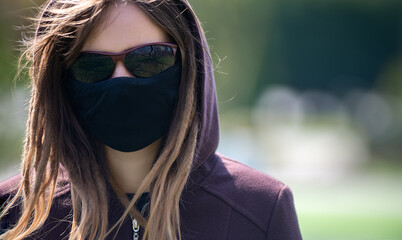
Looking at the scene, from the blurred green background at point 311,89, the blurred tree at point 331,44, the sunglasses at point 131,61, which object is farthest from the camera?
the blurred tree at point 331,44

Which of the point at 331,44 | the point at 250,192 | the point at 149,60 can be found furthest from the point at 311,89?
the point at 149,60

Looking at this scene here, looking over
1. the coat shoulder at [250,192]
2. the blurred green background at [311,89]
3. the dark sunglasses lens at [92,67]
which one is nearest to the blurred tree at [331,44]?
the blurred green background at [311,89]

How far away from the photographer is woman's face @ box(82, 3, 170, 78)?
1919 mm

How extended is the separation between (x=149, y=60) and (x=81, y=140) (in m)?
0.42

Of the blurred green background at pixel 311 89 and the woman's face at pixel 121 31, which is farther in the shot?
the blurred green background at pixel 311 89

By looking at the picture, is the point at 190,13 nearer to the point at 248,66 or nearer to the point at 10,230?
the point at 10,230

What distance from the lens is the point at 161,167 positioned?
6.51ft

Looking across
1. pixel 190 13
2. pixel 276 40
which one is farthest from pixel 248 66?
pixel 190 13

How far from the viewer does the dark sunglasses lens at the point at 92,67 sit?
6.31ft

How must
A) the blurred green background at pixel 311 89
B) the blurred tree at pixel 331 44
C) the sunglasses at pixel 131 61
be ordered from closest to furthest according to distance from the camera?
the sunglasses at pixel 131 61
the blurred green background at pixel 311 89
the blurred tree at pixel 331 44

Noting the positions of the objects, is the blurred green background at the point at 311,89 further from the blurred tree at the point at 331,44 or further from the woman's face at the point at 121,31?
the woman's face at the point at 121,31

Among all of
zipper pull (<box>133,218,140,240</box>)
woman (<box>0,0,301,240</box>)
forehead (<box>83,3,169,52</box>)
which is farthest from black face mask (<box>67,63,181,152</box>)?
zipper pull (<box>133,218,140,240</box>)

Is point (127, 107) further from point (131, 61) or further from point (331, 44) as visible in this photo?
point (331, 44)

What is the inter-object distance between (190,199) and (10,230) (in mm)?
643
